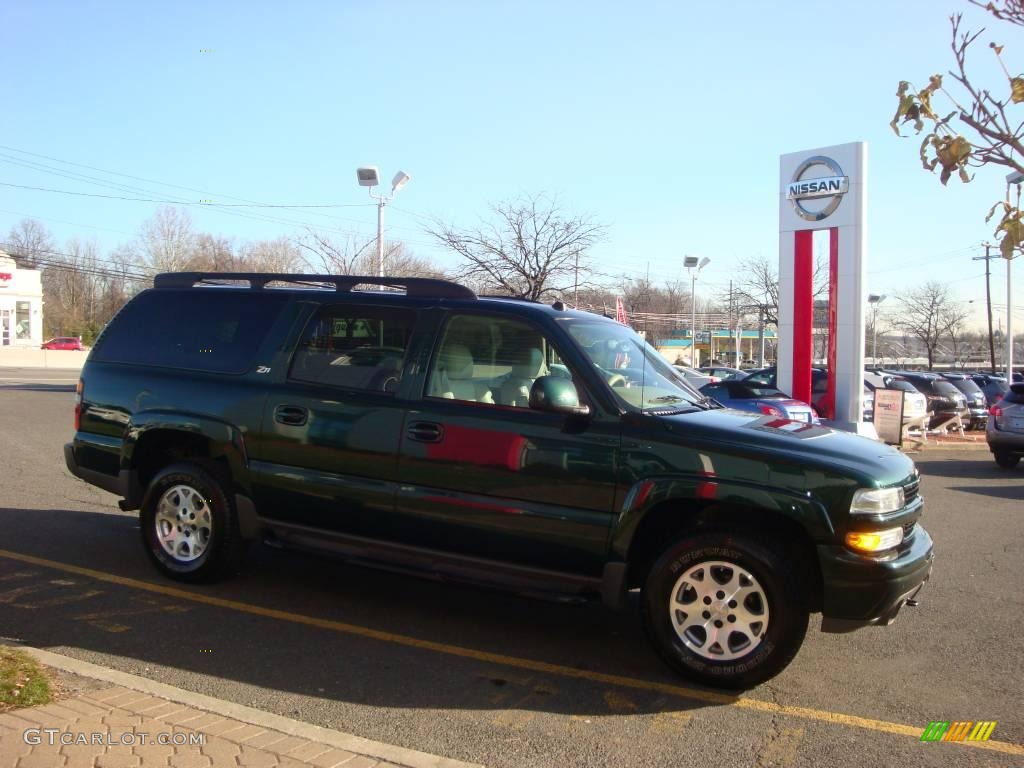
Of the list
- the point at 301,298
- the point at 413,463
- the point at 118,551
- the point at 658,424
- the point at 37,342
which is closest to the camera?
the point at 658,424

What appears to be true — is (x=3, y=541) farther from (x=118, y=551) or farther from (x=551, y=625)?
(x=551, y=625)

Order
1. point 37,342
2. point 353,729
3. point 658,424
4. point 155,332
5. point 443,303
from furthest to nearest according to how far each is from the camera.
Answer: point 37,342, point 155,332, point 443,303, point 658,424, point 353,729

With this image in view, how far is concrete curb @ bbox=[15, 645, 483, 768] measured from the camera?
11.3ft

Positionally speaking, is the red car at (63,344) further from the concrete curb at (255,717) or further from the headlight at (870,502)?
the headlight at (870,502)

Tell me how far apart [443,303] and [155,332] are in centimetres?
235

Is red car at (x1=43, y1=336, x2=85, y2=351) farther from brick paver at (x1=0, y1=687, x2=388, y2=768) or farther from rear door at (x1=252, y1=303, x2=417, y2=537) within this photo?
brick paver at (x1=0, y1=687, x2=388, y2=768)

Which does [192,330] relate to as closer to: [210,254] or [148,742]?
[148,742]

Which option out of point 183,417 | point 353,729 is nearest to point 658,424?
point 353,729

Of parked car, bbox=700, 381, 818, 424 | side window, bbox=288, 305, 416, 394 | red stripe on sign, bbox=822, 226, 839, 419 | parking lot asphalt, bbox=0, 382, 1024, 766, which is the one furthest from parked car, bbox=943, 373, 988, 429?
side window, bbox=288, 305, 416, 394

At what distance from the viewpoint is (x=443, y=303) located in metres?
5.30

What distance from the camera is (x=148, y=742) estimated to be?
11.3ft

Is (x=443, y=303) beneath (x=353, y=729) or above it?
above

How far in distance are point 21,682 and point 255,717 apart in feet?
3.55

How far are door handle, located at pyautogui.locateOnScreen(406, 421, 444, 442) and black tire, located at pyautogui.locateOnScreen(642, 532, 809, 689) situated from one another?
4.61 ft
